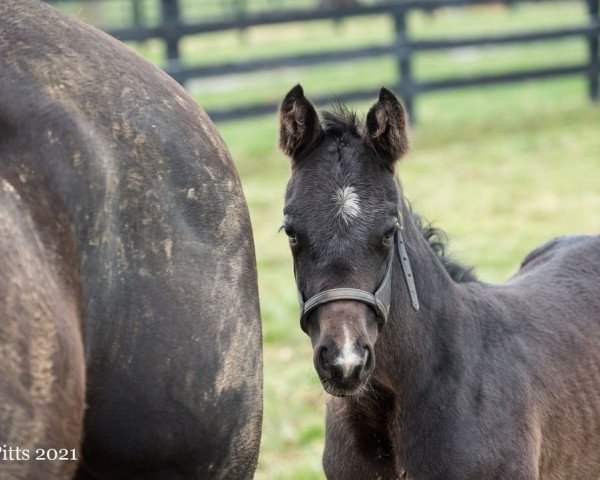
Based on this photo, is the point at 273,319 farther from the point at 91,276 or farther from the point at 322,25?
the point at 322,25

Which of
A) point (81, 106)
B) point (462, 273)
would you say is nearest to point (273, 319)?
point (462, 273)

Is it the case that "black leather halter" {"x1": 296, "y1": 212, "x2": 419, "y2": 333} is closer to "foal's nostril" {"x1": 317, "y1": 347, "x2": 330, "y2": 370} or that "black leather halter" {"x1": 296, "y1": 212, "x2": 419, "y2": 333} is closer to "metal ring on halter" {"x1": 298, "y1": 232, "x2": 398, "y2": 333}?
"metal ring on halter" {"x1": 298, "y1": 232, "x2": 398, "y2": 333}

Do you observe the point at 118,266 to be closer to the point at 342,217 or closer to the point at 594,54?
the point at 342,217

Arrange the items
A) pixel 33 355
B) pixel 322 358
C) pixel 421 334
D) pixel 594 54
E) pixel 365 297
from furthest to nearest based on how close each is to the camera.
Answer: pixel 594 54 < pixel 421 334 < pixel 365 297 < pixel 322 358 < pixel 33 355

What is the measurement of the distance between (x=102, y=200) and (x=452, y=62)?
1830 cm

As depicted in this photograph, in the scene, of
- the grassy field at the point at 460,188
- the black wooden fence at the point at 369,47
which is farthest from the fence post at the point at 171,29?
the grassy field at the point at 460,188

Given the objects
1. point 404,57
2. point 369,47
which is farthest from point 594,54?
point 369,47

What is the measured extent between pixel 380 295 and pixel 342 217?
0.25 m

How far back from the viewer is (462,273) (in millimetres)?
3605

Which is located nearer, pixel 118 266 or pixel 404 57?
pixel 118 266

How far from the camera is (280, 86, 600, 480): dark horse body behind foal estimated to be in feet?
9.22

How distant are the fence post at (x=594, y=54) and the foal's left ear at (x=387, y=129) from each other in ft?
37.4

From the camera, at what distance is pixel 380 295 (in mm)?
2887

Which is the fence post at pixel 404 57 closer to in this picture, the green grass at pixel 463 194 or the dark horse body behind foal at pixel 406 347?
the green grass at pixel 463 194
